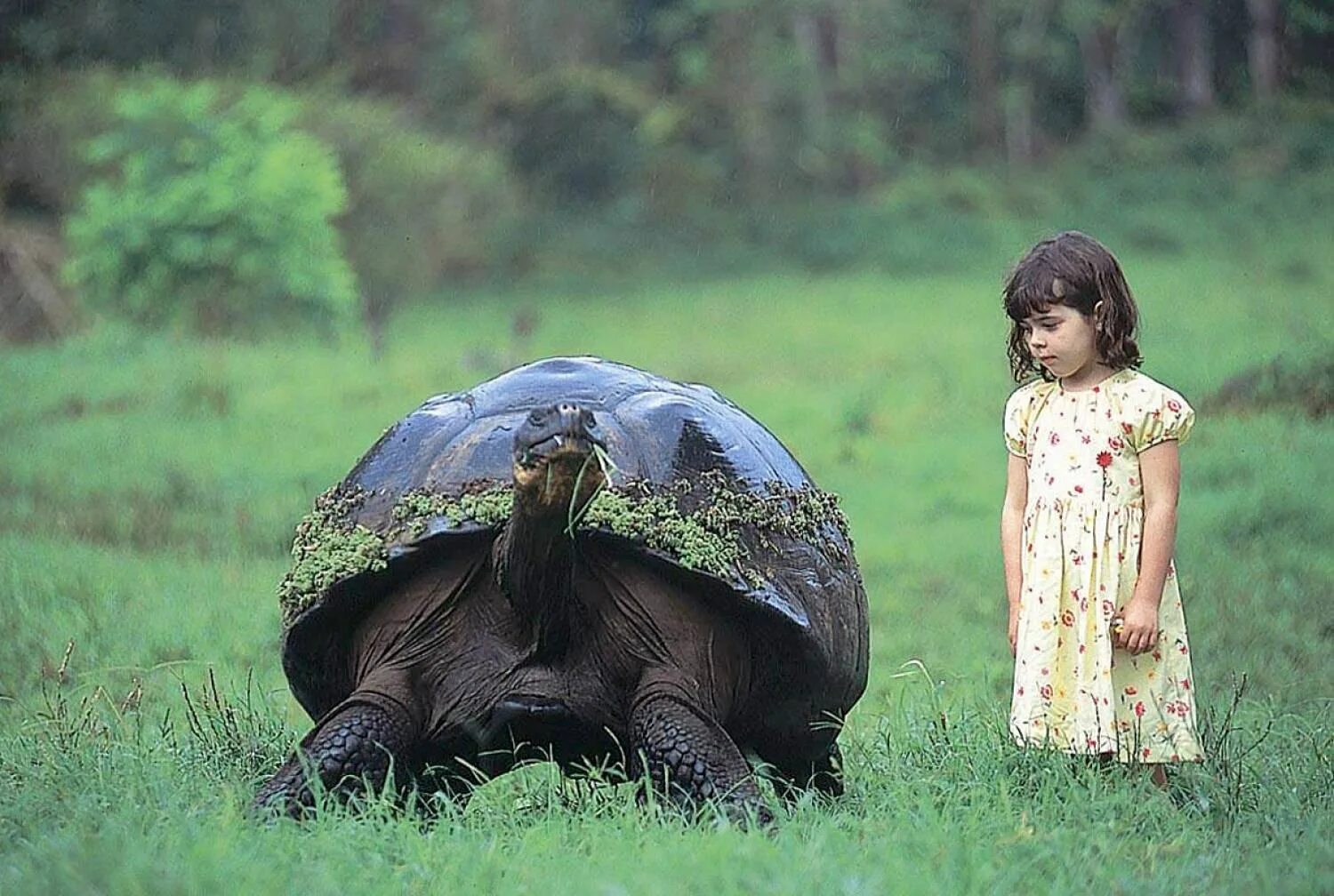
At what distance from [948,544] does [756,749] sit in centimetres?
376

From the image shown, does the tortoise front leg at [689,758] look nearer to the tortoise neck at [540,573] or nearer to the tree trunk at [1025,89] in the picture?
the tortoise neck at [540,573]

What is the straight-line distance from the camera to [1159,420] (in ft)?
11.7

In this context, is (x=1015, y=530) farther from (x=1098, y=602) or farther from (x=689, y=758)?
(x=689, y=758)

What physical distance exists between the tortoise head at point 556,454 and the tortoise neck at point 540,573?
6 centimetres

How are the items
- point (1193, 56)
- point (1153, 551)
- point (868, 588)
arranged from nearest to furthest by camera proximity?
point (1153, 551)
point (868, 588)
point (1193, 56)

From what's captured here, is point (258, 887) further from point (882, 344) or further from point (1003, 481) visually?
point (882, 344)

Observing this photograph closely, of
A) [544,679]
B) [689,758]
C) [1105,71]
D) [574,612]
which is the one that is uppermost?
[1105,71]

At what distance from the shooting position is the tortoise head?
2.74 metres

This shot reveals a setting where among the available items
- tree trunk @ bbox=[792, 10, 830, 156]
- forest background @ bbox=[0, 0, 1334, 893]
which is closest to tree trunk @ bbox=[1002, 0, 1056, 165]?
forest background @ bbox=[0, 0, 1334, 893]

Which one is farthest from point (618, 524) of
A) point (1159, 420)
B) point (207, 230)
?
point (207, 230)

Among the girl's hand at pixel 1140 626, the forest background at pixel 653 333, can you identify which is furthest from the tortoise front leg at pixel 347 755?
the girl's hand at pixel 1140 626

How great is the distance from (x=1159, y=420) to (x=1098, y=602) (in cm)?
38

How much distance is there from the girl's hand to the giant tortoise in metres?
Answer: 0.53

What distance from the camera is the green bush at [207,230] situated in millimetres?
12859
